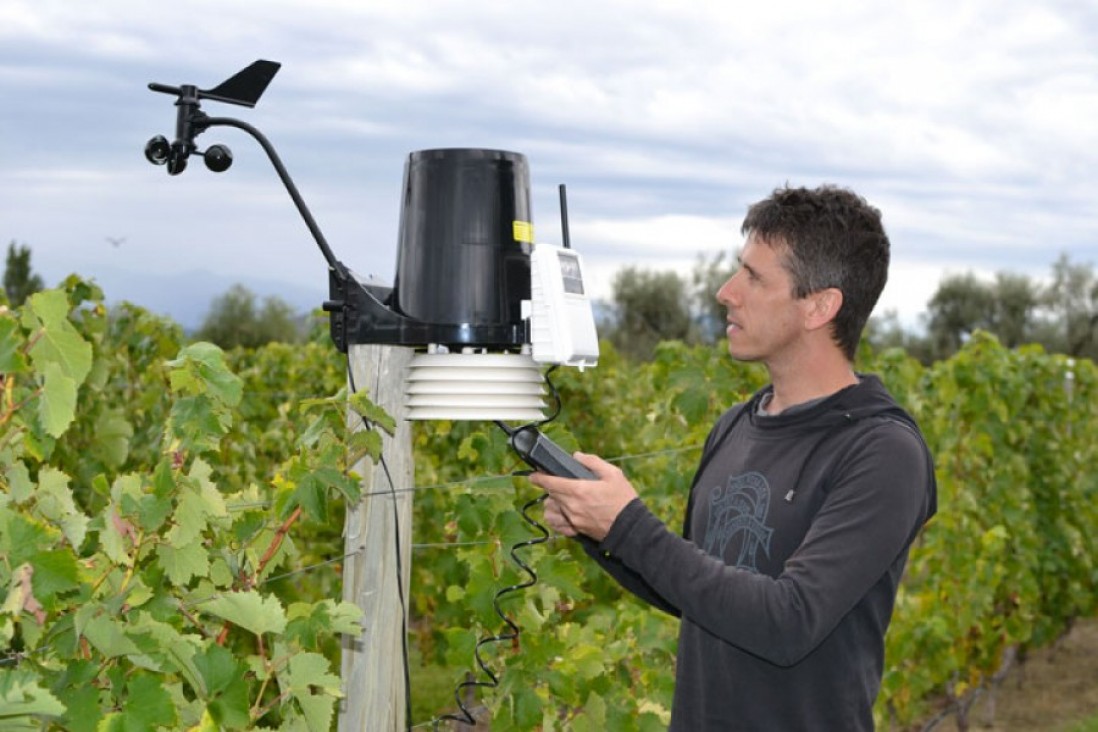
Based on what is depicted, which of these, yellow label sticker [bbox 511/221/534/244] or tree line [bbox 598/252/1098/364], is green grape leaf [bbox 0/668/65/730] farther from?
tree line [bbox 598/252/1098/364]

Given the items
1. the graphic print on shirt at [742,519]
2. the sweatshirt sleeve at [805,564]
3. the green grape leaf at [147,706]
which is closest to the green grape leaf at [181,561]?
the green grape leaf at [147,706]

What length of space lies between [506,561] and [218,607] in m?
1.39

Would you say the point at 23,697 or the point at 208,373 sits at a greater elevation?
the point at 208,373

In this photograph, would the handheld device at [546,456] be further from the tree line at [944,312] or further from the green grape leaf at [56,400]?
A: the tree line at [944,312]

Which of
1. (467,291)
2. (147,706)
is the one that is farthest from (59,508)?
(467,291)

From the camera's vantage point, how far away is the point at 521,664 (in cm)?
363

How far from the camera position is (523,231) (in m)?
2.67

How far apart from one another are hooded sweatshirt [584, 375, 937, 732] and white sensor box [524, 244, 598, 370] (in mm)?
305

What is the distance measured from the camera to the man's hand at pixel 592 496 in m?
2.44

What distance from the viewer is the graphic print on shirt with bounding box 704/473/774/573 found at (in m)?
2.59

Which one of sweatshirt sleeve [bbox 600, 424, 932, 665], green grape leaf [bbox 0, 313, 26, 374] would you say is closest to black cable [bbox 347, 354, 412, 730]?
sweatshirt sleeve [bbox 600, 424, 932, 665]

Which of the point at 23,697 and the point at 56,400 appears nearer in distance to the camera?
the point at 23,697

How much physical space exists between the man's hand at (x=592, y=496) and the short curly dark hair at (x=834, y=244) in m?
0.54

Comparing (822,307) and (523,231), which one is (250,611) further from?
(822,307)
